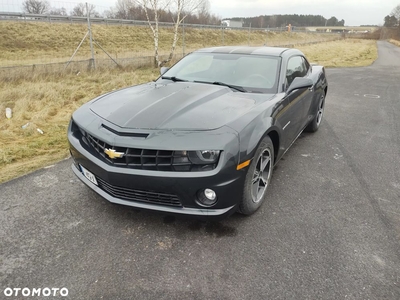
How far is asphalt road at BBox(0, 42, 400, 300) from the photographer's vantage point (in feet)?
6.34

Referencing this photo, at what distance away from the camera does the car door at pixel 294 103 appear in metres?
3.24

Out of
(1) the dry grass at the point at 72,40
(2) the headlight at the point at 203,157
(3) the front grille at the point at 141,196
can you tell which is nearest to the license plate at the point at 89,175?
(3) the front grille at the point at 141,196

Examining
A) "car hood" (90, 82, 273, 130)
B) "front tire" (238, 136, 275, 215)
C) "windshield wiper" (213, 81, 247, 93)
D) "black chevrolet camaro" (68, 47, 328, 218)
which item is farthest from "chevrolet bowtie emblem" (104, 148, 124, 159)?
"windshield wiper" (213, 81, 247, 93)

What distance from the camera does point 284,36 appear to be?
125ft

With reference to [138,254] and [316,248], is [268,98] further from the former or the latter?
[138,254]

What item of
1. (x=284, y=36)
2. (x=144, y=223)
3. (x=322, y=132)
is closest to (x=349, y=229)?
(x=144, y=223)

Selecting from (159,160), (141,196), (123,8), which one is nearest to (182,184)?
(159,160)

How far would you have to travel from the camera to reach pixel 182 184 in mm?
2115

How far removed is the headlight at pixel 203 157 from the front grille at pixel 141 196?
1.08 feet

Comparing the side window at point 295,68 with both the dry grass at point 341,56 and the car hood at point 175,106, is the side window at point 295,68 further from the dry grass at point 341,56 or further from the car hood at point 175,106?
the dry grass at point 341,56

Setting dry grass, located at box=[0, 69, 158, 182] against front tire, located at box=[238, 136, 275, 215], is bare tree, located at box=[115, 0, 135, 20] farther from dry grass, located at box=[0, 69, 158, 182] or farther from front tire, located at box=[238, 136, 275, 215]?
front tire, located at box=[238, 136, 275, 215]

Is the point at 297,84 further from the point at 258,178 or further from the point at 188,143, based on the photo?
the point at 188,143

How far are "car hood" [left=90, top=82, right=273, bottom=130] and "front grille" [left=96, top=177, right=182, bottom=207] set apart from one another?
514 mm

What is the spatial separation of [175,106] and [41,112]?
422cm
